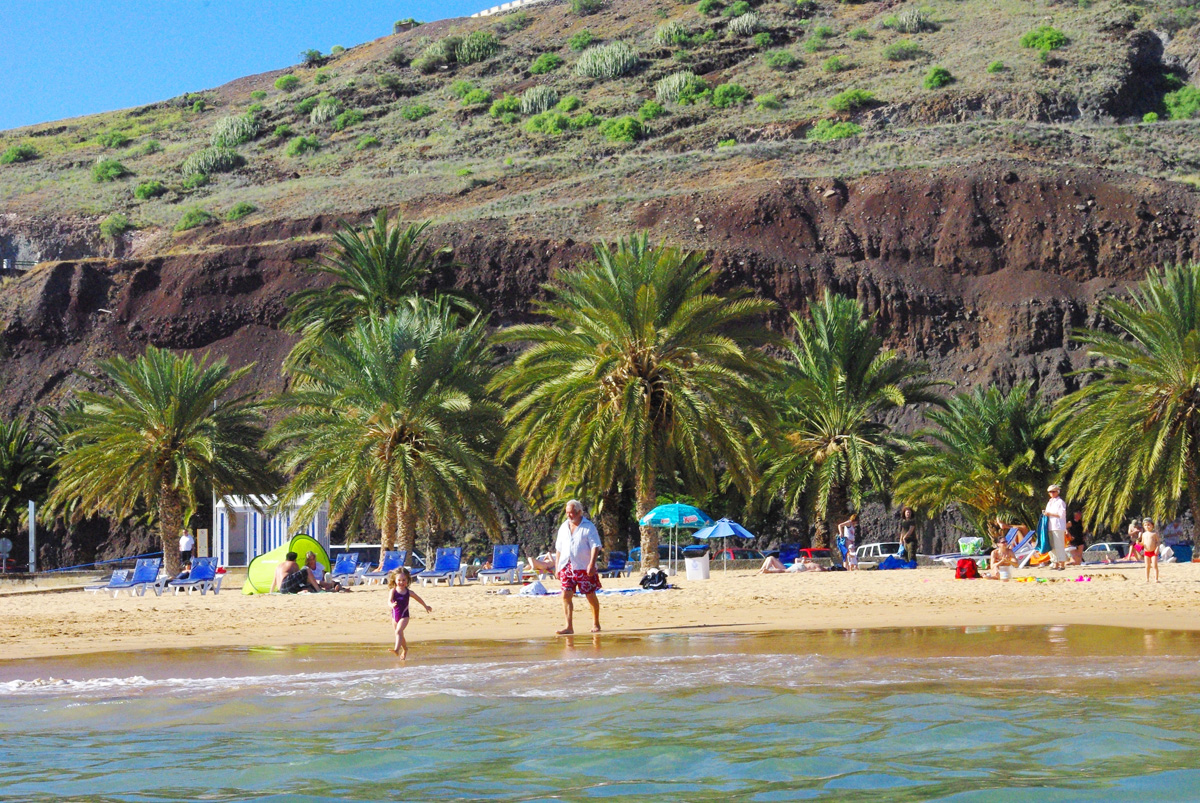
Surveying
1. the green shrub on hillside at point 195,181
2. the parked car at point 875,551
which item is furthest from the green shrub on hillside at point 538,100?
the parked car at point 875,551

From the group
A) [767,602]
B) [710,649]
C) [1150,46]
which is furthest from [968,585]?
[1150,46]

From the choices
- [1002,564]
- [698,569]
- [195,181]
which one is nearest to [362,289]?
[698,569]

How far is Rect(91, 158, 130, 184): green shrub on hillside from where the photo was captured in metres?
78.6

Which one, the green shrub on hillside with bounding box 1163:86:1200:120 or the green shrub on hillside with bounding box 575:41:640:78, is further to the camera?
the green shrub on hillside with bounding box 575:41:640:78

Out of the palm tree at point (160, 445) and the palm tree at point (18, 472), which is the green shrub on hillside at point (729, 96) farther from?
the palm tree at point (160, 445)

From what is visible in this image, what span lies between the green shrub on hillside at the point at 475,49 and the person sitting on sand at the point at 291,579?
→ 77.2m

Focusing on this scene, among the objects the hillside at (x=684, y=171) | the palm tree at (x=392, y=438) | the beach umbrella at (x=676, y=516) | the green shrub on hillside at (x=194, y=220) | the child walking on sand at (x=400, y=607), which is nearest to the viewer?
the child walking on sand at (x=400, y=607)

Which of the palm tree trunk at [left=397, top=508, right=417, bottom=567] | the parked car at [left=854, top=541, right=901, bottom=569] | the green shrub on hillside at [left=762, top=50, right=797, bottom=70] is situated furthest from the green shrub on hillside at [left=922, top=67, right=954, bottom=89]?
the palm tree trunk at [left=397, top=508, right=417, bottom=567]

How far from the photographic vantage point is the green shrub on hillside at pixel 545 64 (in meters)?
88.1

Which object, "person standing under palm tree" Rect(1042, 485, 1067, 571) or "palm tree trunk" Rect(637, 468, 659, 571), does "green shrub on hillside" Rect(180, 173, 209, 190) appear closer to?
"palm tree trunk" Rect(637, 468, 659, 571)

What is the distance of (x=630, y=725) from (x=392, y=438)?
1944cm

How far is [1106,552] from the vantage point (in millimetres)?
30859

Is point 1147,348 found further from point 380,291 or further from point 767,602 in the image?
point 380,291

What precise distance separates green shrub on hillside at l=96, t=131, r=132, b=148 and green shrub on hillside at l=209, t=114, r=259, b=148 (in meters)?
7.41
